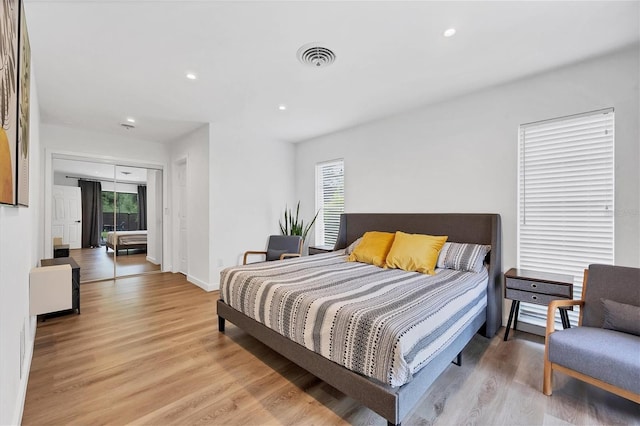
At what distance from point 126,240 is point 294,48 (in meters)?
4.97

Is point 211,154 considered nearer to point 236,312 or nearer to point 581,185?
point 236,312

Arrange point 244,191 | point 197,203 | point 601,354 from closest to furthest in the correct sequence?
point 601,354 → point 197,203 → point 244,191

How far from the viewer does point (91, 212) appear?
15.9ft

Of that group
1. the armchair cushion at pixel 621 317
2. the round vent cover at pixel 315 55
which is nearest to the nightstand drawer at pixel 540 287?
the armchair cushion at pixel 621 317

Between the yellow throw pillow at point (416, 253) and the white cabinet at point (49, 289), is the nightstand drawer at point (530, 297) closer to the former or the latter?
the yellow throw pillow at point (416, 253)

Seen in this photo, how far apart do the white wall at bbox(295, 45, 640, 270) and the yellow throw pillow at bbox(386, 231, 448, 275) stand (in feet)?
2.10

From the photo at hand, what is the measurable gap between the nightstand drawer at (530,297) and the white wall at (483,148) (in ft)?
1.57

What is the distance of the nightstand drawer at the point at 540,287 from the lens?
2.30 metres

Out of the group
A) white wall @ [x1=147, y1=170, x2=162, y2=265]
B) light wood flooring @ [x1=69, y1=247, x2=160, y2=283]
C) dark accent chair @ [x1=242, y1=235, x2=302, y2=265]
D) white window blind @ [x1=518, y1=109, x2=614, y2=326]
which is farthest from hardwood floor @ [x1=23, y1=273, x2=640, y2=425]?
white wall @ [x1=147, y1=170, x2=162, y2=265]

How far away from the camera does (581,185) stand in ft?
8.41

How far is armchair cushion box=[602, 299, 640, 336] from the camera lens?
1.82 meters

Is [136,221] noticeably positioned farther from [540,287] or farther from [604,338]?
[604,338]

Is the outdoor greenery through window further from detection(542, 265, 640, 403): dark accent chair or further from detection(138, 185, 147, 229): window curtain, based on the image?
detection(542, 265, 640, 403): dark accent chair

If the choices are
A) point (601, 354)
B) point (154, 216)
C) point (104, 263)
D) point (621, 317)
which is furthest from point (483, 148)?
point (104, 263)
